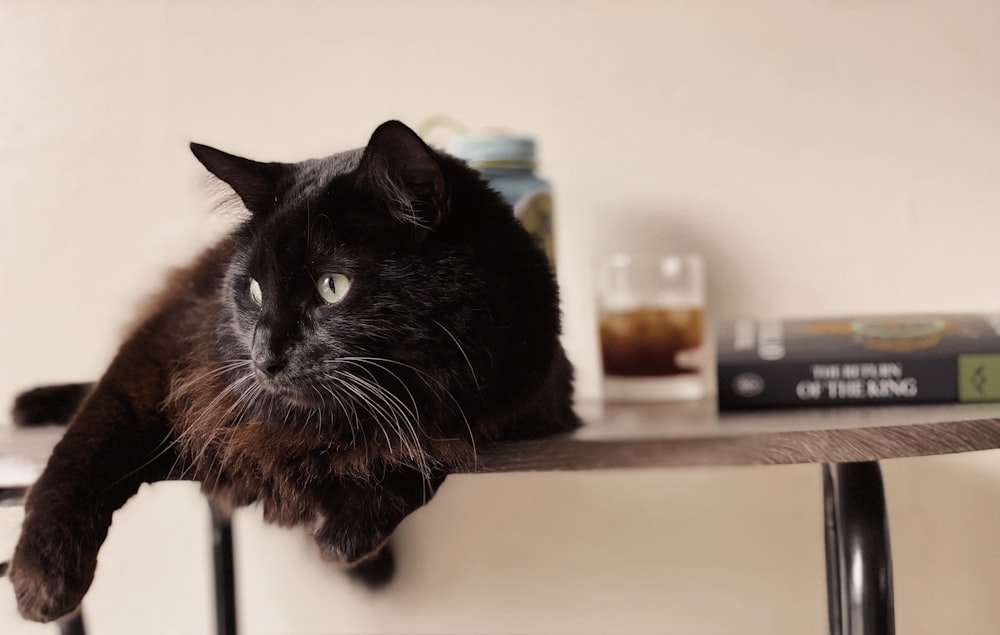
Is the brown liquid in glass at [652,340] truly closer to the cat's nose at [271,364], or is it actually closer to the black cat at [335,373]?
the black cat at [335,373]

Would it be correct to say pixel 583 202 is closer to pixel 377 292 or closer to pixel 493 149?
pixel 493 149

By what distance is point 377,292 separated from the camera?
61 centimetres

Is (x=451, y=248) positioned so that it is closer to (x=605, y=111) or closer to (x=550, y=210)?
(x=550, y=210)

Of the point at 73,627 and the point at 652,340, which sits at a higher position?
the point at 652,340

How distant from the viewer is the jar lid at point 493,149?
0.91 metres

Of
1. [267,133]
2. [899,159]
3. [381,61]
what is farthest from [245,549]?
[899,159]

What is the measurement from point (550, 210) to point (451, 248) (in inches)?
12.3

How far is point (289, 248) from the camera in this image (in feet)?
2.05

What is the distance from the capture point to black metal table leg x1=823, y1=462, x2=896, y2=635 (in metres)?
0.62

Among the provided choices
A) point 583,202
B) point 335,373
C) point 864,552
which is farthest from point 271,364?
point 583,202

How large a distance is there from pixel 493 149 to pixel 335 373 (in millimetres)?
396

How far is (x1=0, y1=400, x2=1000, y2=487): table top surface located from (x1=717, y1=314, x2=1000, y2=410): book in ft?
0.15

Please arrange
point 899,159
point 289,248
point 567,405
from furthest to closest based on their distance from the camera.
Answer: point 899,159, point 567,405, point 289,248

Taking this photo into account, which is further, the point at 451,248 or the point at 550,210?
the point at 550,210
